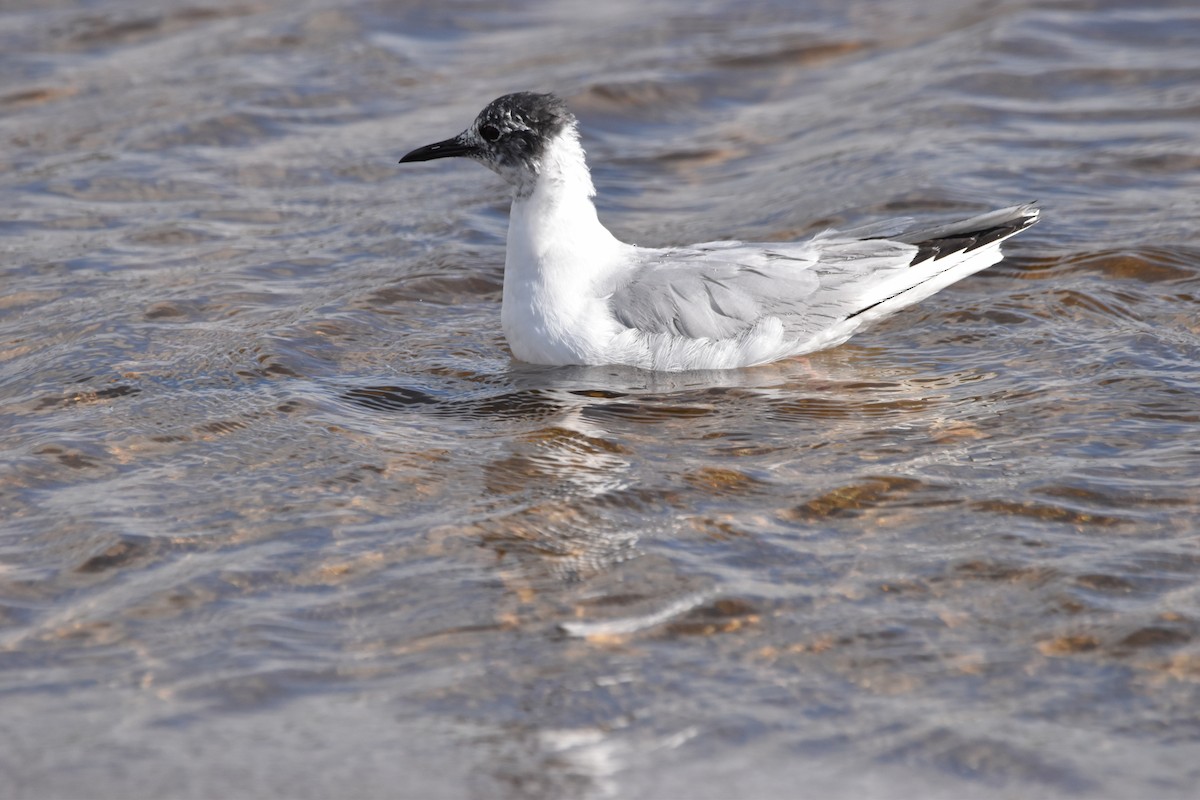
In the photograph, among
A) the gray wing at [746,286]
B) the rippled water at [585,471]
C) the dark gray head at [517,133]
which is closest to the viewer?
the rippled water at [585,471]

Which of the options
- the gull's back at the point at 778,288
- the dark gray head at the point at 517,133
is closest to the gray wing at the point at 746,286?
the gull's back at the point at 778,288

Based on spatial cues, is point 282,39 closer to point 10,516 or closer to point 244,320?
point 244,320

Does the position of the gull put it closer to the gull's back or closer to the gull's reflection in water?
the gull's back

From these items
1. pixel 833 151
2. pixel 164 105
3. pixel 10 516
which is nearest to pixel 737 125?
pixel 833 151

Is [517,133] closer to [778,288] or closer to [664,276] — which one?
[664,276]

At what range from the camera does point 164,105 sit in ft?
36.8

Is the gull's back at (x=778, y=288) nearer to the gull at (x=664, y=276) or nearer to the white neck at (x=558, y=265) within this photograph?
the gull at (x=664, y=276)

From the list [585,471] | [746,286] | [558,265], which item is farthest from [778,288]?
[585,471]

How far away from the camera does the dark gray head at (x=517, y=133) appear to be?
7.50 meters

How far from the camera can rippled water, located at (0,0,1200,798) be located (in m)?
4.38

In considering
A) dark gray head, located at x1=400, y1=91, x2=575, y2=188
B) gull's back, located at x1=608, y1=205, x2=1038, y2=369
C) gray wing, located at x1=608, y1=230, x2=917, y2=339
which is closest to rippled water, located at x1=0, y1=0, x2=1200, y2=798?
gull's back, located at x1=608, y1=205, x2=1038, y2=369

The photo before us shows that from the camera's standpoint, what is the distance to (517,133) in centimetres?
754

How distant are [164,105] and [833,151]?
503 centimetres

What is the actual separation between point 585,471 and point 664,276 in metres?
1.47
